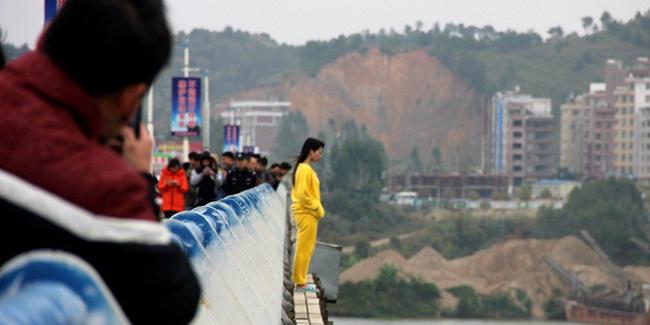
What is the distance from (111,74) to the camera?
2.74 meters

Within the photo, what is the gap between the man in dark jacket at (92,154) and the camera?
263 cm

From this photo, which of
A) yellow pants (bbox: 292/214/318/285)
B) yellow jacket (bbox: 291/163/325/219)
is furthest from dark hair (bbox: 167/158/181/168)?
yellow jacket (bbox: 291/163/325/219)

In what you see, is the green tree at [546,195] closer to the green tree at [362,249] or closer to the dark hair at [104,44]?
the green tree at [362,249]

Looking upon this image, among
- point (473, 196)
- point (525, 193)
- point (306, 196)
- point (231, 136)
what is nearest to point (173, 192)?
point (306, 196)

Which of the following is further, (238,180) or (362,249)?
(362,249)

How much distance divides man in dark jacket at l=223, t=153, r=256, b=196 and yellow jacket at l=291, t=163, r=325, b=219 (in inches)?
395

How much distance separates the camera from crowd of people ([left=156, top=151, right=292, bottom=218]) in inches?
784

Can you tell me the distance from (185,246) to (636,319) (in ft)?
442

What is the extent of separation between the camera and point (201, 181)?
74.7ft

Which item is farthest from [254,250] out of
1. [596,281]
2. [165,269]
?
[596,281]

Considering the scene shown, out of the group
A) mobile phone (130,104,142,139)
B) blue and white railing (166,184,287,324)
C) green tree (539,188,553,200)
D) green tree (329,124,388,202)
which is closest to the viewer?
mobile phone (130,104,142,139)

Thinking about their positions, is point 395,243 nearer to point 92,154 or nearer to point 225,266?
point 225,266

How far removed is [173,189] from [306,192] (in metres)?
5.53

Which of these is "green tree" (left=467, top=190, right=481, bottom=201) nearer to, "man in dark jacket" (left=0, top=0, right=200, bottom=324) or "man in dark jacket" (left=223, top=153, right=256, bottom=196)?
"man in dark jacket" (left=223, top=153, right=256, bottom=196)
